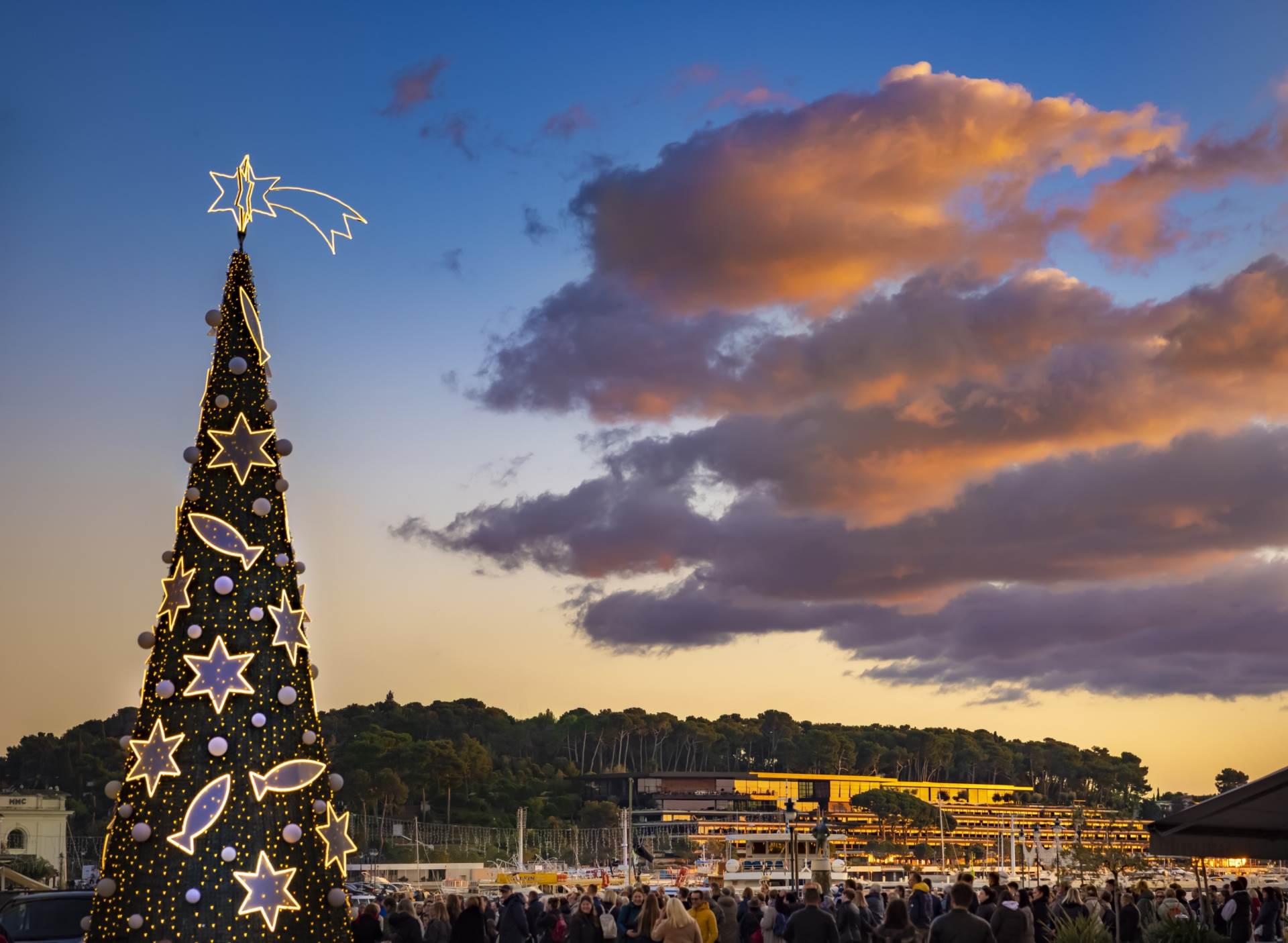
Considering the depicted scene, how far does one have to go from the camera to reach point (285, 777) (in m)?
11.1

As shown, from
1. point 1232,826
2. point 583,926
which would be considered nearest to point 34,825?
point 583,926

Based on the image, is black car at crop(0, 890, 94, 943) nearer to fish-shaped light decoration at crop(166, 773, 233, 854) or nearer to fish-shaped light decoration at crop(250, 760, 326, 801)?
fish-shaped light decoration at crop(166, 773, 233, 854)

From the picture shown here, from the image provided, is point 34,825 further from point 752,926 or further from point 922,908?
point 922,908

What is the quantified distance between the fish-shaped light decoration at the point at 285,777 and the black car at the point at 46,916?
243 inches

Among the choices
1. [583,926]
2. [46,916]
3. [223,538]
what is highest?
[223,538]

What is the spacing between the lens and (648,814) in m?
196

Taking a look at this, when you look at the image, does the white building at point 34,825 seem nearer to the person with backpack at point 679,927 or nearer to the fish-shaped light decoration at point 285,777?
the person with backpack at point 679,927

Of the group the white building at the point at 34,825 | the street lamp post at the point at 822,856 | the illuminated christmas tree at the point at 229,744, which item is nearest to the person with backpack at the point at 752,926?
the street lamp post at the point at 822,856

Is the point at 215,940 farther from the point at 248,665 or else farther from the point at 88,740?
the point at 88,740

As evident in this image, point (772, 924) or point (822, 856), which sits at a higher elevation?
point (772, 924)

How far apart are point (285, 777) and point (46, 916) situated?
22.6 ft

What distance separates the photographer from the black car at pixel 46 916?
1595 centimetres

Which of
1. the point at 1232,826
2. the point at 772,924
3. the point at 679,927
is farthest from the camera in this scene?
the point at 772,924

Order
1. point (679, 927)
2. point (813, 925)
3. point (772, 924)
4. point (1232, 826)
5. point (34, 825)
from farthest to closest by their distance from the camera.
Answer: point (34, 825) → point (772, 924) → point (1232, 826) → point (813, 925) → point (679, 927)
